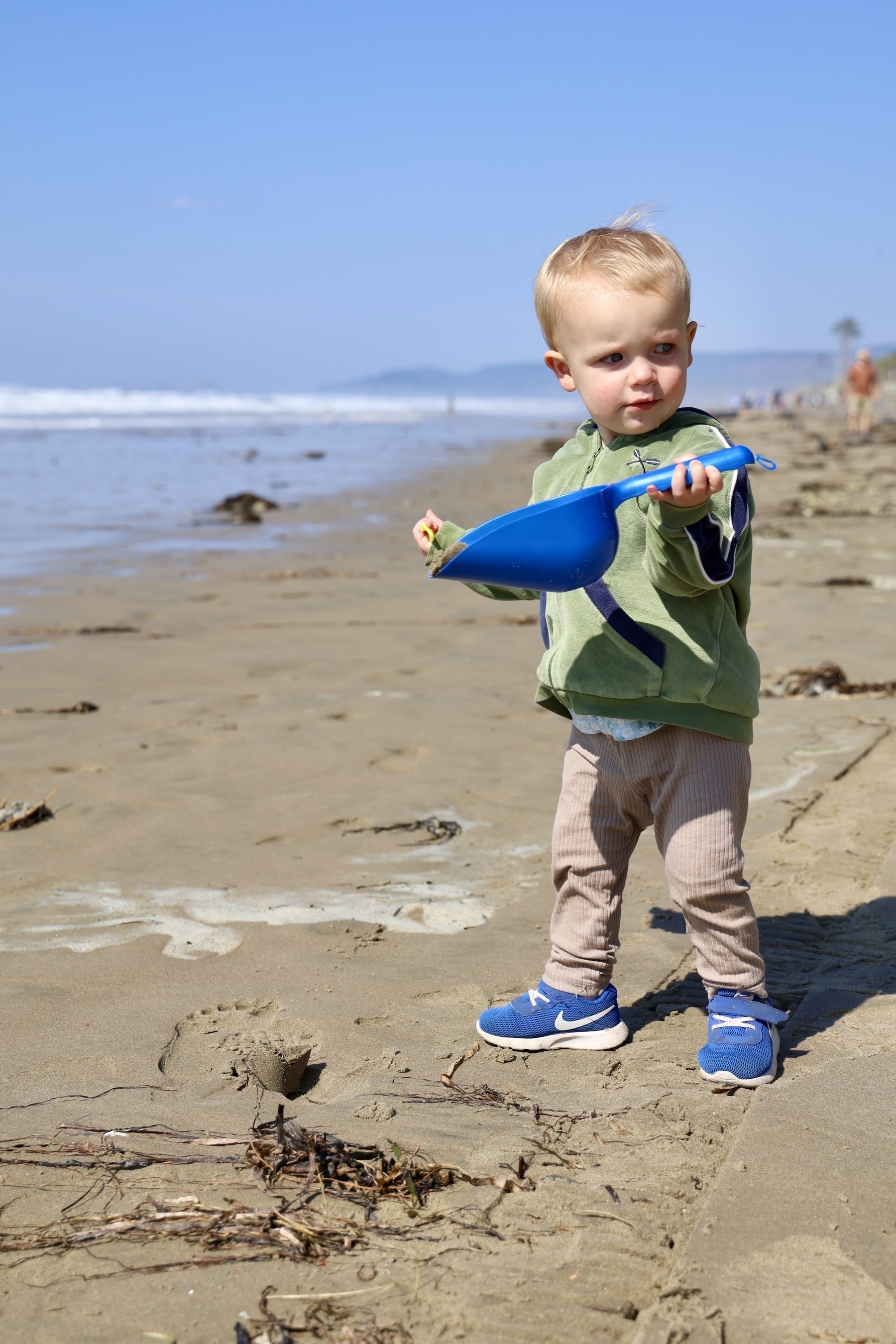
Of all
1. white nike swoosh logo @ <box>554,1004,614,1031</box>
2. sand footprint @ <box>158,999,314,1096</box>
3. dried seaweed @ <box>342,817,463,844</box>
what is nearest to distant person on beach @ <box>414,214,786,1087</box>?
white nike swoosh logo @ <box>554,1004,614,1031</box>

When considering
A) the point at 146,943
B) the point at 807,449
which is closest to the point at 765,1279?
the point at 146,943

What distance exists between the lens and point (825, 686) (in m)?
4.79

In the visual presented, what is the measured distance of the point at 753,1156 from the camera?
1829mm

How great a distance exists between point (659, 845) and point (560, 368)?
36.9 inches

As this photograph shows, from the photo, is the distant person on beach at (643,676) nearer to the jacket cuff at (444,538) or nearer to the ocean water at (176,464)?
the jacket cuff at (444,538)

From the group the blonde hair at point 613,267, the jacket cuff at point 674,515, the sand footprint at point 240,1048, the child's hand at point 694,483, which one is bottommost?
the sand footprint at point 240,1048

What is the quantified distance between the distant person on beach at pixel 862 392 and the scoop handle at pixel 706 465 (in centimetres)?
1677

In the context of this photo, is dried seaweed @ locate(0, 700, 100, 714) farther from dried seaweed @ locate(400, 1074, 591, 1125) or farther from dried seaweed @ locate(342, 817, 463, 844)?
dried seaweed @ locate(400, 1074, 591, 1125)

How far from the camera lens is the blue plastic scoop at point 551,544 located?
2.05 m

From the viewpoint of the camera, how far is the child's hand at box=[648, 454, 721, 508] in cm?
187

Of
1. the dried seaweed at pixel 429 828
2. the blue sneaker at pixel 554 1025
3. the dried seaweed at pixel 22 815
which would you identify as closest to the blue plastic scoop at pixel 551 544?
the blue sneaker at pixel 554 1025

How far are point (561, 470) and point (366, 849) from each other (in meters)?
1.37

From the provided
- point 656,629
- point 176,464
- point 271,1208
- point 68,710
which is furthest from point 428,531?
point 176,464

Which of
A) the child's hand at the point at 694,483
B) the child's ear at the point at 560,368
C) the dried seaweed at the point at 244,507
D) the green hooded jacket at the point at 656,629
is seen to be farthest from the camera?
the dried seaweed at the point at 244,507
